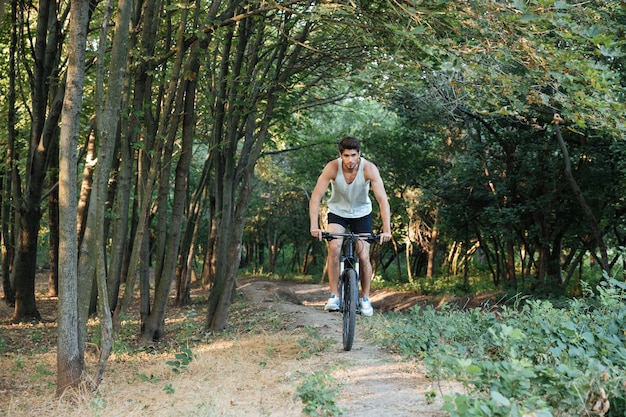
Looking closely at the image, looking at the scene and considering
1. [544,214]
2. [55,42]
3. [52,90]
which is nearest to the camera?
[55,42]

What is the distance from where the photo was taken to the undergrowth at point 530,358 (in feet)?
13.2

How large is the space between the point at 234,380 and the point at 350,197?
7.38 ft

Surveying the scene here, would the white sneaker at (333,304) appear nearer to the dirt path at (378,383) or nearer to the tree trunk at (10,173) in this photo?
the dirt path at (378,383)

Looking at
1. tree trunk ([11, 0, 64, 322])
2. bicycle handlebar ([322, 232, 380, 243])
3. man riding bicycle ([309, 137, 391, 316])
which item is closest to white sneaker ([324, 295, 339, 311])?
man riding bicycle ([309, 137, 391, 316])

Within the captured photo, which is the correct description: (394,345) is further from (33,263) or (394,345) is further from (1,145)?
(1,145)

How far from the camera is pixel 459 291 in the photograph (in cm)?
2345

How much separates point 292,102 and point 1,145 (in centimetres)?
1029

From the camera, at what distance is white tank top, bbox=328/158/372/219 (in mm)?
7117

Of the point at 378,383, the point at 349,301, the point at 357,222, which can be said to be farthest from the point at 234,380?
the point at 357,222

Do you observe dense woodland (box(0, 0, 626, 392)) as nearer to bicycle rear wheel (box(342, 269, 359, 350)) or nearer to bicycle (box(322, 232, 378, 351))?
bicycle (box(322, 232, 378, 351))

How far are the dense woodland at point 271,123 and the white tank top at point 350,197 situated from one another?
1.17m

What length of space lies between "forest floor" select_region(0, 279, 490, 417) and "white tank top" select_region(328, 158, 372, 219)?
5.09 ft

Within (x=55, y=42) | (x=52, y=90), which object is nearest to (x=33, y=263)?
(x=52, y=90)

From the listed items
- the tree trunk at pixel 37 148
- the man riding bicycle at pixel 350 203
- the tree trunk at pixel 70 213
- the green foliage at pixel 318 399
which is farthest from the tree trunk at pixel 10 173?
the green foliage at pixel 318 399
